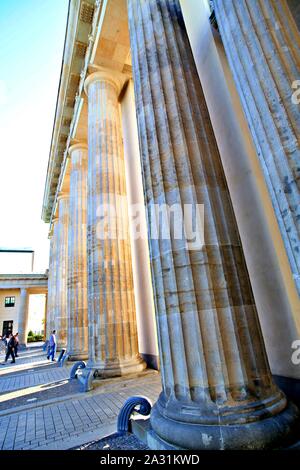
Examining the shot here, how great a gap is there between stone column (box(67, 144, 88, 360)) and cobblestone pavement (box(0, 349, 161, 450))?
3020mm

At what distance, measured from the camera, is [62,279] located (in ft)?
65.5

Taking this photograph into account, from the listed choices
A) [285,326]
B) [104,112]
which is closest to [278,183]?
[285,326]

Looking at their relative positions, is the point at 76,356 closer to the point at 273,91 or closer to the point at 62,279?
the point at 62,279

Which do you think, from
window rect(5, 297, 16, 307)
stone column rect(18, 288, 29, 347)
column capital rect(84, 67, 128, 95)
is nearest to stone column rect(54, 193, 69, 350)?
column capital rect(84, 67, 128, 95)

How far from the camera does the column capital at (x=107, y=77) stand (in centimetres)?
1080

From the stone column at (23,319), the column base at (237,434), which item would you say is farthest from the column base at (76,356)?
the stone column at (23,319)

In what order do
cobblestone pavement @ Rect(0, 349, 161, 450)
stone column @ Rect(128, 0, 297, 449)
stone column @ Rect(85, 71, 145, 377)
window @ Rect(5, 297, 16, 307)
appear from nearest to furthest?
stone column @ Rect(128, 0, 297, 449), cobblestone pavement @ Rect(0, 349, 161, 450), stone column @ Rect(85, 71, 145, 377), window @ Rect(5, 297, 16, 307)

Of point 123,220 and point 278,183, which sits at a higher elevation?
point 123,220

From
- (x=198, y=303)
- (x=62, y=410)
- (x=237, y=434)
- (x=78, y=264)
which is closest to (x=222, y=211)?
(x=198, y=303)

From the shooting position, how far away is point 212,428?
255 centimetres

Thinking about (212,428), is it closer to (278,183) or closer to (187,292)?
(187,292)

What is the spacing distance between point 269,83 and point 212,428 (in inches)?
155

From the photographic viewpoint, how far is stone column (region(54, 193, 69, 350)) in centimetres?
1869

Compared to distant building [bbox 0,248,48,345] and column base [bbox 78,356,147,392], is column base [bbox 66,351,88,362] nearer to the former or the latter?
column base [bbox 78,356,147,392]
